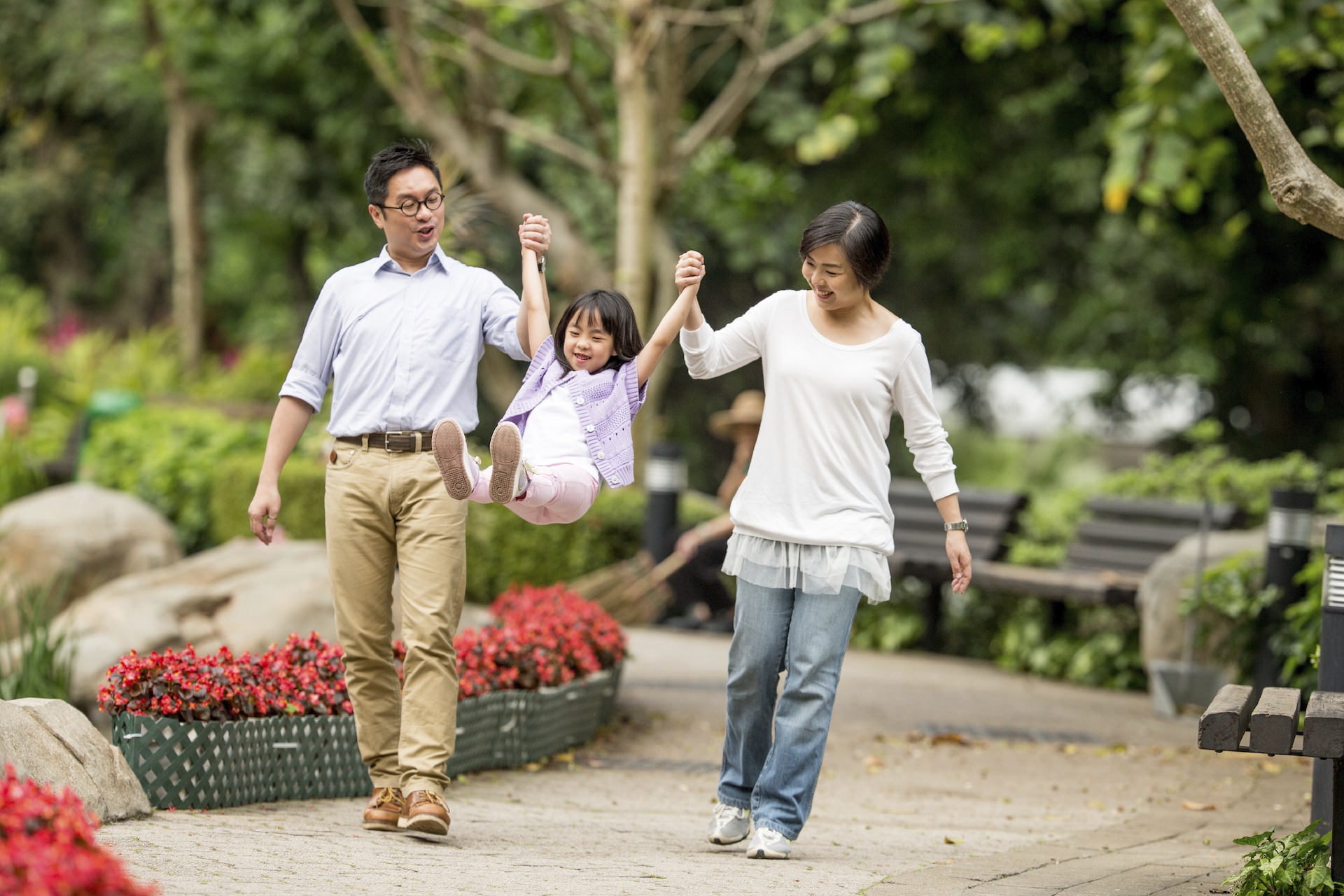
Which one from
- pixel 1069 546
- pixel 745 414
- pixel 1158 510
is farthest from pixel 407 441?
pixel 1069 546

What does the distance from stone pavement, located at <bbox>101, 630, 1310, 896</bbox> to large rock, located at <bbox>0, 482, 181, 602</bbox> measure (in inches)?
169

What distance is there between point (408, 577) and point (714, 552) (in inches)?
246

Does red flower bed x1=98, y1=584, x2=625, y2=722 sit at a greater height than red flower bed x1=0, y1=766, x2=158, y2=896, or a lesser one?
lesser

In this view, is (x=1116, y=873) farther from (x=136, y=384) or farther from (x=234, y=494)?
(x=136, y=384)

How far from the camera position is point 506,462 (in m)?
4.08

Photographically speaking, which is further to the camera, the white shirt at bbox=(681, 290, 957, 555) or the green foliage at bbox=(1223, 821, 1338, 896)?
the white shirt at bbox=(681, 290, 957, 555)

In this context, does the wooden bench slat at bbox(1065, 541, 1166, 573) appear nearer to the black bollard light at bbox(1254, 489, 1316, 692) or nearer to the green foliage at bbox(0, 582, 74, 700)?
the black bollard light at bbox(1254, 489, 1316, 692)

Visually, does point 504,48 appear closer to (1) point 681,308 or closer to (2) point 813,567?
(1) point 681,308

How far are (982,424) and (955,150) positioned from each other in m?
8.30

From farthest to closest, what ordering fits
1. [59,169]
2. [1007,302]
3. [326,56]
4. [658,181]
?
[59,169] → [1007,302] → [326,56] → [658,181]

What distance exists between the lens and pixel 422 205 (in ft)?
15.1

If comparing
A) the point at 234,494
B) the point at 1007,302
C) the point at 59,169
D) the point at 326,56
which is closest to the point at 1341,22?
the point at 234,494

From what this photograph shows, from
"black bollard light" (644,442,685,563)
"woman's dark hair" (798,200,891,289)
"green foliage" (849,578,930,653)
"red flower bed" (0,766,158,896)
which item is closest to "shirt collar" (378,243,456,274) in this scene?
"woman's dark hair" (798,200,891,289)

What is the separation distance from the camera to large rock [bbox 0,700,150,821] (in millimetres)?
4203
